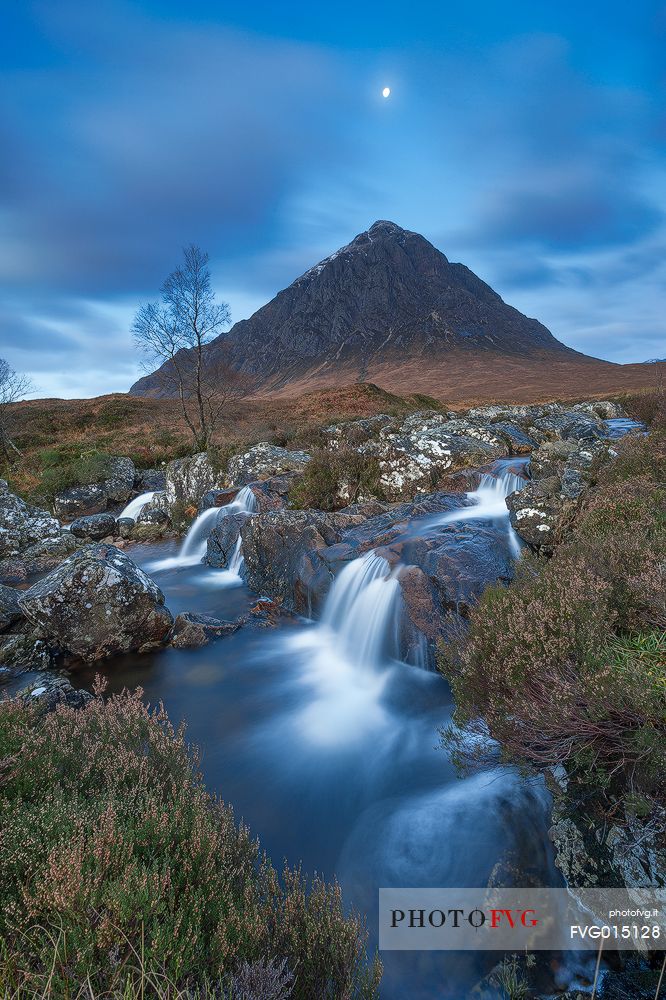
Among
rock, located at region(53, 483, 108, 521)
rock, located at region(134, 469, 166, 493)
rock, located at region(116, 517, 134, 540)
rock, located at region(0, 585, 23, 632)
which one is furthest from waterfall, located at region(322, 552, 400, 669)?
rock, located at region(53, 483, 108, 521)

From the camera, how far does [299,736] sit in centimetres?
635

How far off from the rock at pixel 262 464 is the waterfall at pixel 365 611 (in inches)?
320

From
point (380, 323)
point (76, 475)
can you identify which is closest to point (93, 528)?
point (76, 475)

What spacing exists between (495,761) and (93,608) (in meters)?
6.81

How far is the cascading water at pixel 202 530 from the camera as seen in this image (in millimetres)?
13664

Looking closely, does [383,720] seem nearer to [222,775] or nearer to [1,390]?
[222,775]

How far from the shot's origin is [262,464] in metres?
16.8

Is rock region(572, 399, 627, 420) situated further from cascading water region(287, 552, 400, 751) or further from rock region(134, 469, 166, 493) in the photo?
rock region(134, 469, 166, 493)

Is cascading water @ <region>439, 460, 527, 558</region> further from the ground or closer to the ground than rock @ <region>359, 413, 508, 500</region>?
closer to the ground

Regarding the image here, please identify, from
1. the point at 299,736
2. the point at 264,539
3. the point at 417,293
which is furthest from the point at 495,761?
the point at 417,293

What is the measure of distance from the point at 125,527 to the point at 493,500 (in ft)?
42.5

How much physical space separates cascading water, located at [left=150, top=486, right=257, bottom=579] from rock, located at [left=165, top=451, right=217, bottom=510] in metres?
2.50

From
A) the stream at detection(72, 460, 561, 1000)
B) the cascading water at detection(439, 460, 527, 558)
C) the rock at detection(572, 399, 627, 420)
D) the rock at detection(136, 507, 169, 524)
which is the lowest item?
the stream at detection(72, 460, 561, 1000)

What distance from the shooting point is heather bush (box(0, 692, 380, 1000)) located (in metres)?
1.92
